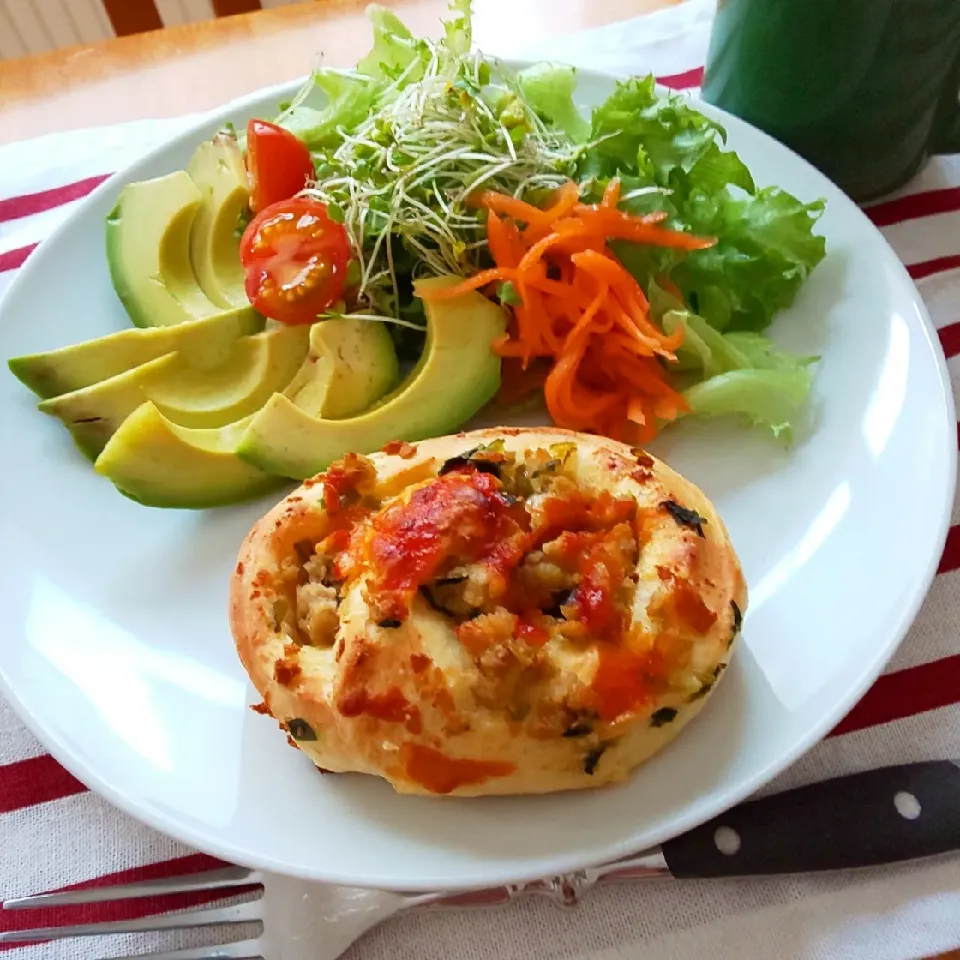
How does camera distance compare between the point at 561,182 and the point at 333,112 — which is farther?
the point at 333,112

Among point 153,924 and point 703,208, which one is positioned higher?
point 703,208

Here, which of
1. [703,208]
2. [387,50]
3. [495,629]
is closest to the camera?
[495,629]

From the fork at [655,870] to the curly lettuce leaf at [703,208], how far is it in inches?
46.3

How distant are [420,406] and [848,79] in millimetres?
1411

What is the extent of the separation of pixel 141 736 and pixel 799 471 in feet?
4.72

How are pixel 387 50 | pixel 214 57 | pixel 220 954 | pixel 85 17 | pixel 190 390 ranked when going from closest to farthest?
pixel 220 954 < pixel 190 390 < pixel 387 50 < pixel 214 57 < pixel 85 17

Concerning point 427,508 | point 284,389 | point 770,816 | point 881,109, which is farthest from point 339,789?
point 881,109

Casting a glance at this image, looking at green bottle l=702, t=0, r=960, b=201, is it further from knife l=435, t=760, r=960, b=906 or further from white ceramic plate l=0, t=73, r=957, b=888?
knife l=435, t=760, r=960, b=906

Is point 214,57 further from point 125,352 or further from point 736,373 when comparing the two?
point 736,373

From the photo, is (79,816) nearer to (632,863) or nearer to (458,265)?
(632,863)

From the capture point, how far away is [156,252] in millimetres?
2402

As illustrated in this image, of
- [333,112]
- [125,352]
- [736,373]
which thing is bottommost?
[736,373]

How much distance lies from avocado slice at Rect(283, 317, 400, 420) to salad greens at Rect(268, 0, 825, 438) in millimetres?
159

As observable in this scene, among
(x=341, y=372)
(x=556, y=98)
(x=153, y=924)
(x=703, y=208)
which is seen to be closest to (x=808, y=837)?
(x=153, y=924)
